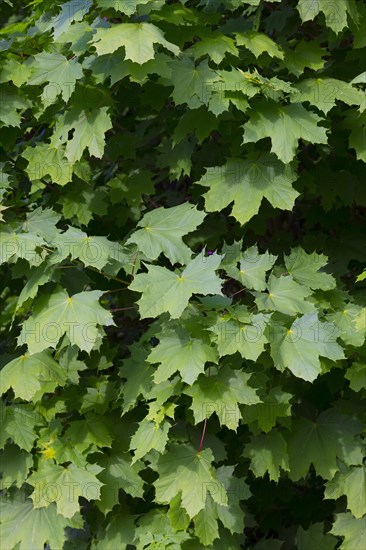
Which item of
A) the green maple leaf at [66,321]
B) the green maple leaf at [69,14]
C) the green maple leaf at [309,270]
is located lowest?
the green maple leaf at [309,270]

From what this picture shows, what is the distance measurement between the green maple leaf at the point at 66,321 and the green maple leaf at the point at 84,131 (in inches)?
21.3

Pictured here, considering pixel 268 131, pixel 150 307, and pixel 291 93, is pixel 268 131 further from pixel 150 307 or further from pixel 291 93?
pixel 150 307

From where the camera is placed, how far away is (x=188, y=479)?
2.87 m

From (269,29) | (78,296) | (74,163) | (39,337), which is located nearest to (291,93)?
(269,29)

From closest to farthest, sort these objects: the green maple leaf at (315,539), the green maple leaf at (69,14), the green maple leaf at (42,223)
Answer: the green maple leaf at (69,14), the green maple leaf at (42,223), the green maple leaf at (315,539)

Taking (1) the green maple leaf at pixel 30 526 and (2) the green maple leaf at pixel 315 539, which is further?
(2) the green maple leaf at pixel 315 539

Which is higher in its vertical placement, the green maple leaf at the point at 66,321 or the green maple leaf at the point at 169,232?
the green maple leaf at the point at 169,232

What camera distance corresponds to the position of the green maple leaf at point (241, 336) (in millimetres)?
2574

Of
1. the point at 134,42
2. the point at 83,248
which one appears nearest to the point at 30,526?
the point at 83,248

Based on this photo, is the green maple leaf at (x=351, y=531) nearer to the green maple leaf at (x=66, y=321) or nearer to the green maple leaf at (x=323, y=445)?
the green maple leaf at (x=323, y=445)

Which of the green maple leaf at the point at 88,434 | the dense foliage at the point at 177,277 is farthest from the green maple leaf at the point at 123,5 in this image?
the green maple leaf at the point at 88,434

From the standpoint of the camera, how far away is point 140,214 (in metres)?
3.48

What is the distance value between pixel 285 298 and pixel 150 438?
716 millimetres

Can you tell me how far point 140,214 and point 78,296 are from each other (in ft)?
2.67
